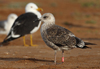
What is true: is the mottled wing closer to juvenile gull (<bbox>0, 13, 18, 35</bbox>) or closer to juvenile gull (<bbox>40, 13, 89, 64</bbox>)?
juvenile gull (<bbox>40, 13, 89, 64</bbox>)

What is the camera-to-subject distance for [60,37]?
6.59 m

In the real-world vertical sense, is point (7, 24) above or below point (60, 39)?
above

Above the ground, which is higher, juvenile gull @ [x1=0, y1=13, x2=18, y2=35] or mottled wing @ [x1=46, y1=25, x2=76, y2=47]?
juvenile gull @ [x1=0, y1=13, x2=18, y2=35]

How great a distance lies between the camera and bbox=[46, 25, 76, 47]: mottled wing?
6500 millimetres

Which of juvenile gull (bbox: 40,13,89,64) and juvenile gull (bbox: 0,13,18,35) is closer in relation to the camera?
juvenile gull (bbox: 40,13,89,64)

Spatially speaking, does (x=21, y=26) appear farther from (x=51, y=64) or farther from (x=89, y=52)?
(x=51, y=64)

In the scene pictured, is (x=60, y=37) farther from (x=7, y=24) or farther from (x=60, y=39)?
(x=7, y=24)

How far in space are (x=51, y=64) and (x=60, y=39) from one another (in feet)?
2.48

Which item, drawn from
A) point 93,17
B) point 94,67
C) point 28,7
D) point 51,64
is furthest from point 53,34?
point 93,17

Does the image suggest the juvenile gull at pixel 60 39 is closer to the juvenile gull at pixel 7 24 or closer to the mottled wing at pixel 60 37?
the mottled wing at pixel 60 37

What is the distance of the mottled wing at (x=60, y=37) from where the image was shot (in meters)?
6.50

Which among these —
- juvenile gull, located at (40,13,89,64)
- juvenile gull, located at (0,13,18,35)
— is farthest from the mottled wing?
juvenile gull, located at (0,13,18,35)

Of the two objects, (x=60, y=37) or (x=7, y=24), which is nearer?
(x=60, y=37)

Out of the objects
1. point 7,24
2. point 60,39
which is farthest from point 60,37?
point 7,24
